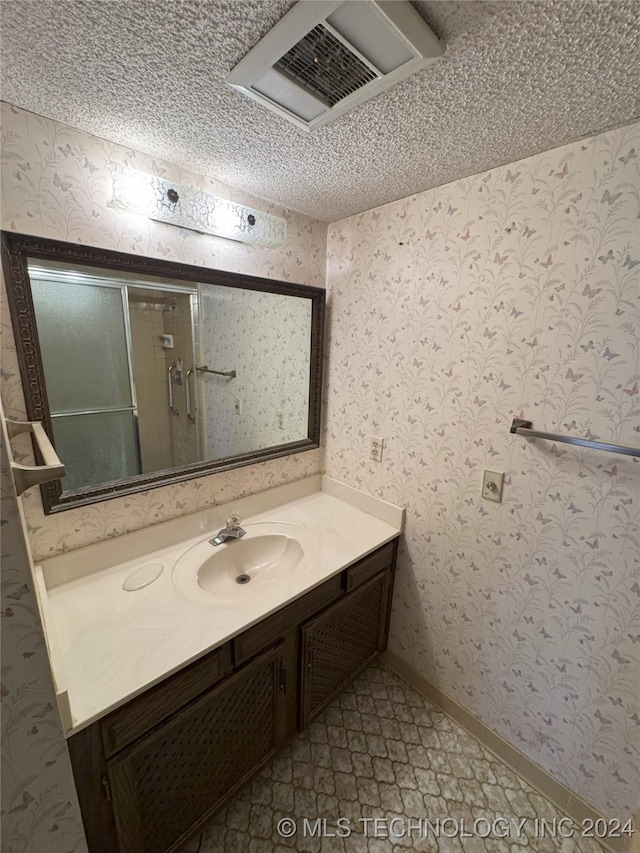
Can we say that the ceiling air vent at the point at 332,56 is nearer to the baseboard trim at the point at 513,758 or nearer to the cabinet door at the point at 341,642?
the cabinet door at the point at 341,642

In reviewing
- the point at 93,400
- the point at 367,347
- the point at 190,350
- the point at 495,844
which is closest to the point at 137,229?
the point at 190,350

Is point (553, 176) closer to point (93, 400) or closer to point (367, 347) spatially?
point (367, 347)

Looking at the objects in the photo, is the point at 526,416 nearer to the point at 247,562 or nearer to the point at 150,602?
the point at 247,562

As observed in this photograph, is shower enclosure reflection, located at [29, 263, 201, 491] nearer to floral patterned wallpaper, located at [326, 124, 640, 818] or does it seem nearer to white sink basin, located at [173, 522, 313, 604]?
white sink basin, located at [173, 522, 313, 604]

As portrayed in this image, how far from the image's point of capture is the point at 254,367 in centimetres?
154

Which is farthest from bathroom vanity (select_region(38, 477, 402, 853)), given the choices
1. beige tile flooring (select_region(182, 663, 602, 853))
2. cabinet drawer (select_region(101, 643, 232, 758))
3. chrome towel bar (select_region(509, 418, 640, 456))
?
chrome towel bar (select_region(509, 418, 640, 456))

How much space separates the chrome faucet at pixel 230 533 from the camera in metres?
1.30

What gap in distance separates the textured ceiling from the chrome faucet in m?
1.23

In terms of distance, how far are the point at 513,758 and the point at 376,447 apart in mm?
1266

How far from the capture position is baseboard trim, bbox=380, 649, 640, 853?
1074 millimetres

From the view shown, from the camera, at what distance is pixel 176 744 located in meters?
0.89

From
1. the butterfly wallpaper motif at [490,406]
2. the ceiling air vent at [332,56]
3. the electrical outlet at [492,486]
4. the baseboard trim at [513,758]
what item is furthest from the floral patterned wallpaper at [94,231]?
the baseboard trim at [513,758]

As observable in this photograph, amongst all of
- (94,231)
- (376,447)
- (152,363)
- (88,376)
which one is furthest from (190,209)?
(376,447)

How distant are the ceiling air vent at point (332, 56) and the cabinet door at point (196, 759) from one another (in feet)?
4.84
